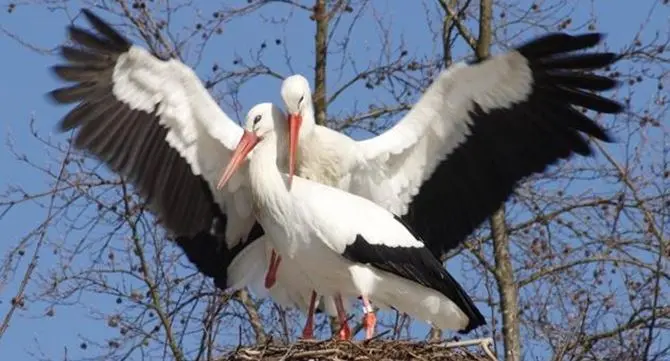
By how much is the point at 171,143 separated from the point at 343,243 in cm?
142

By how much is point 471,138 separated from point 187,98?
6.07 ft

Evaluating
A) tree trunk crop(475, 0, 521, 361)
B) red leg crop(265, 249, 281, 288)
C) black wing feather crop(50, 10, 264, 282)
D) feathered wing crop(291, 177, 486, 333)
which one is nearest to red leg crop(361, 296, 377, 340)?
feathered wing crop(291, 177, 486, 333)

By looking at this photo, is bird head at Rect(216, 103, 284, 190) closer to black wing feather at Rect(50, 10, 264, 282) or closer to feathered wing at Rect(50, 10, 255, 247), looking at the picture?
feathered wing at Rect(50, 10, 255, 247)

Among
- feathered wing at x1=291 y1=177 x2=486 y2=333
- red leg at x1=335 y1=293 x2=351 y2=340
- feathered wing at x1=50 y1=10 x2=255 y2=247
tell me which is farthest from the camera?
feathered wing at x1=50 y1=10 x2=255 y2=247

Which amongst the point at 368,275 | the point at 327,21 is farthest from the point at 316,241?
the point at 327,21

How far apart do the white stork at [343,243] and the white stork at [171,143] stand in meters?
0.35

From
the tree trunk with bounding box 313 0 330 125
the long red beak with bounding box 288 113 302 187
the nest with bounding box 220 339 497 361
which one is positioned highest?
the tree trunk with bounding box 313 0 330 125

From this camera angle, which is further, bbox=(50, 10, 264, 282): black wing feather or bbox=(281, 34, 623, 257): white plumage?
bbox=(281, 34, 623, 257): white plumage

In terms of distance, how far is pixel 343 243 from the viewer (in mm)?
13562

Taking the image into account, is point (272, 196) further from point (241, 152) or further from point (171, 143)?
point (171, 143)

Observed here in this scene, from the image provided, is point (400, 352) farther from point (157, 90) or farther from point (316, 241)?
point (157, 90)

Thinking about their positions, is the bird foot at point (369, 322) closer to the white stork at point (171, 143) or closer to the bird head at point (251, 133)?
the white stork at point (171, 143)

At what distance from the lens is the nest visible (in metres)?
12.2

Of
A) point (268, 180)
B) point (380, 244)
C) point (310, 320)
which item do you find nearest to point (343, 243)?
point (380, 244)
